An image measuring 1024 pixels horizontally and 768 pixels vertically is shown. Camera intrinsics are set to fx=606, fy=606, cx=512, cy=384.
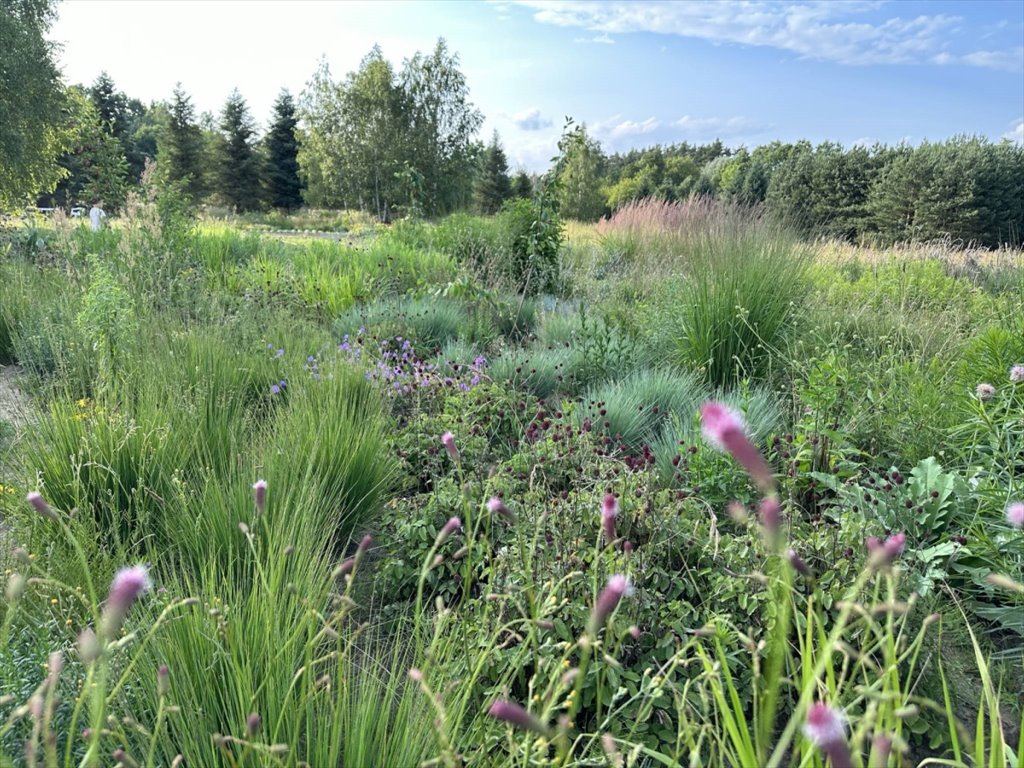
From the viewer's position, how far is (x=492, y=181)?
39.4 meters

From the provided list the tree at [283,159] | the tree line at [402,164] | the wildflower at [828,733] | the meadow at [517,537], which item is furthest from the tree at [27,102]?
the tree at [283,159]

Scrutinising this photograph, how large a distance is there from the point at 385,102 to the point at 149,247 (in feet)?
94.2

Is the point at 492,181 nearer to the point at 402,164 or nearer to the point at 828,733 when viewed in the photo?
the point at 402,164

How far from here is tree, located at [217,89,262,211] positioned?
35375 mm

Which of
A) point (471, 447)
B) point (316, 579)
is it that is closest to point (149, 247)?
point (471, 447)

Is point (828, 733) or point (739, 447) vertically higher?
point (739, 447)

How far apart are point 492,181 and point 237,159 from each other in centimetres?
1540

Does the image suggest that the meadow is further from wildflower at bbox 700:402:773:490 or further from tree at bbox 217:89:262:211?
tree at bbox 217:89:262:211

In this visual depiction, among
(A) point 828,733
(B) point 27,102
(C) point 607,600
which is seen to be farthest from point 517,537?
(B) point 27,102

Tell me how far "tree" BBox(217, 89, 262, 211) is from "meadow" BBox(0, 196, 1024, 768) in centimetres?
3529

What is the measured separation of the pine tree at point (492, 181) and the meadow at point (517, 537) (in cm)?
3496

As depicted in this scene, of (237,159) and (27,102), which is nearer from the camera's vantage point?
(27,102)

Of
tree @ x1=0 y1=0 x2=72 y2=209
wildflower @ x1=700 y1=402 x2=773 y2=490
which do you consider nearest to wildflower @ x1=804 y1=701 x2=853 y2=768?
wildflower @ x1=700 y1=402 x2=773 y2=490

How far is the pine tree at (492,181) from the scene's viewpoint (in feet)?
124
